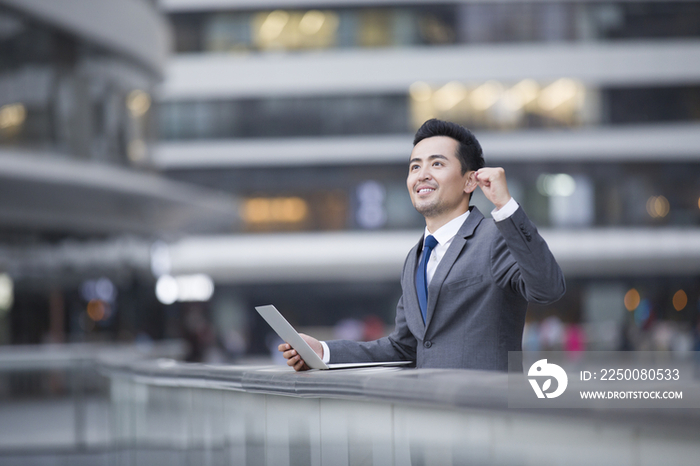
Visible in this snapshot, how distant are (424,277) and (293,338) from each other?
2.09ft

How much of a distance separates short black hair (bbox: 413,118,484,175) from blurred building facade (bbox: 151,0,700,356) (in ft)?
113

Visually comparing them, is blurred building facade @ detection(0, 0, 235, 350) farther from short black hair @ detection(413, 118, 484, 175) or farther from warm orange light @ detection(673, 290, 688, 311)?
warm orange light @ detection(673, 290, 688, 311)

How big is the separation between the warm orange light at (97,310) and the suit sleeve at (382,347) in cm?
2096

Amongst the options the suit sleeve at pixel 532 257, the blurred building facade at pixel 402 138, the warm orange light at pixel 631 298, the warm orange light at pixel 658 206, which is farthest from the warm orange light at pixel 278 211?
the suit sleeve at pixel 532 257

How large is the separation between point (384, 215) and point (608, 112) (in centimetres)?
1097

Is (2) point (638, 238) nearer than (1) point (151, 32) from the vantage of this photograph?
No

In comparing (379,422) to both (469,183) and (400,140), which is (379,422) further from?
(400,140)

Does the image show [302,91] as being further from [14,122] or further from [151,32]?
[14,122]

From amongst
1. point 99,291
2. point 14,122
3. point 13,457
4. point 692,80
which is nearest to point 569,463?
point 13,457

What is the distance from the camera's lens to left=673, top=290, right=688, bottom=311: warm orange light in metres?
39.5

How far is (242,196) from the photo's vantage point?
40.1 meters

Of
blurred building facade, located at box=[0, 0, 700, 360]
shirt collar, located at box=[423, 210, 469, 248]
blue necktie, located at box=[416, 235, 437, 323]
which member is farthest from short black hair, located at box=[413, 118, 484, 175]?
blurred building facade, located at box=[0, 0, 700, 360]

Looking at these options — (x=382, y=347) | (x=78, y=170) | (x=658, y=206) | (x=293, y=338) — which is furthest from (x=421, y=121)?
(x=293, y=338)

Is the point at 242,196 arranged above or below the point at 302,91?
below
